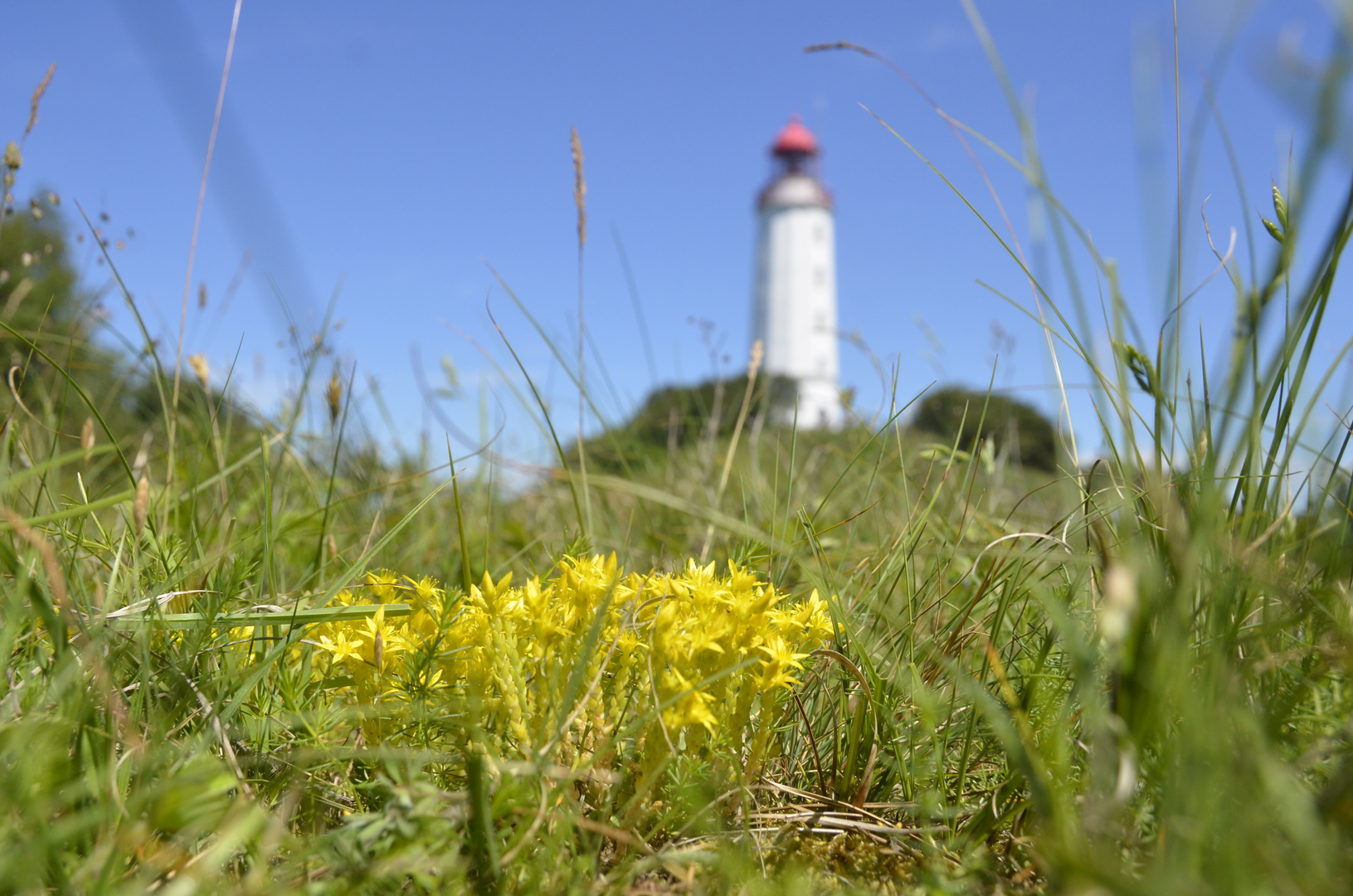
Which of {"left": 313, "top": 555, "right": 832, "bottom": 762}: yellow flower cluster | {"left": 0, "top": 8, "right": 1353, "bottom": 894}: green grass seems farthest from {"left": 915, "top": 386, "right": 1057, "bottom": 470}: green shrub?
{"left": 313, "top": 555, "right": 832, "bottom": 762}: yellow flower cluster

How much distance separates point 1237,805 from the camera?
0.67 m

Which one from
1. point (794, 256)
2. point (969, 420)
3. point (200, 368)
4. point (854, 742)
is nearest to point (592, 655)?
point (854, 742)

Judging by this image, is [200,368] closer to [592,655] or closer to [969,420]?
[592,655]

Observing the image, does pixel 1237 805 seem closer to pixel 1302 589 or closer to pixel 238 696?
pixel 1302 589

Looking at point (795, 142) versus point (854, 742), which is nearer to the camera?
point (854, 742)

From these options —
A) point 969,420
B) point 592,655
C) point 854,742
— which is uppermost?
point 969,420

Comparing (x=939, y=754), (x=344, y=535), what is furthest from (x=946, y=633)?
(x=344, y=535)

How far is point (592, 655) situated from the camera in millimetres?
1116

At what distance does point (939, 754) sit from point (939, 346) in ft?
5.99

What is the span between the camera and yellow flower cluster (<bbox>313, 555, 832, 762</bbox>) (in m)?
1.06

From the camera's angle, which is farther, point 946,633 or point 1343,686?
point 946,633

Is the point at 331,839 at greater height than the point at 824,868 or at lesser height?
greater

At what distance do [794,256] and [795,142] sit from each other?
511 cm

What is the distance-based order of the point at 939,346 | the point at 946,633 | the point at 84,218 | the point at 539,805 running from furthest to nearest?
the point at 939,346 → the point at 84,218 → the point at 946,633 → the point at 539,805
